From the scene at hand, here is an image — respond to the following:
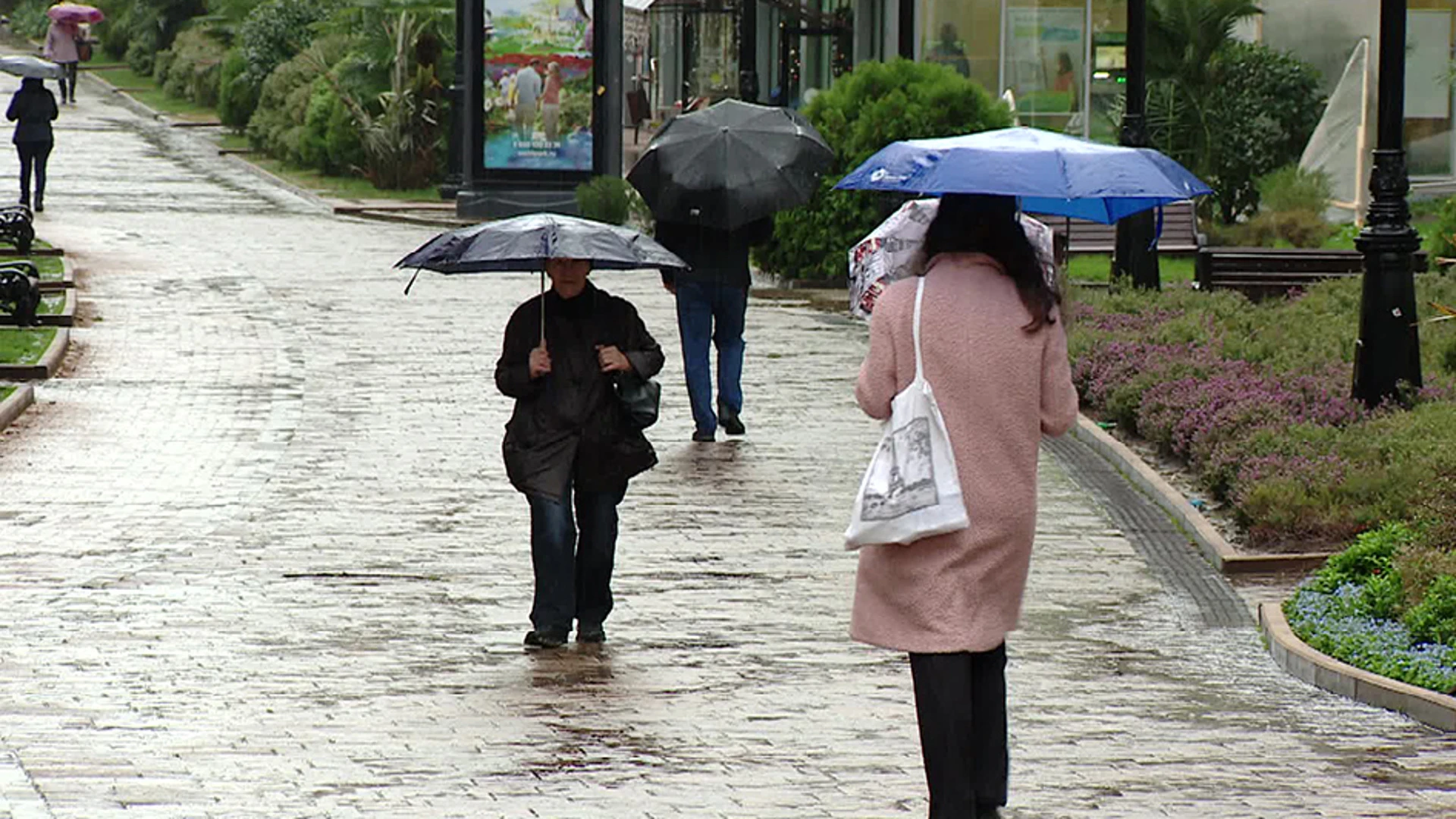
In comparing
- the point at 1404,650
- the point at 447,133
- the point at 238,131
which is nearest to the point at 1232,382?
the point at 1404,650

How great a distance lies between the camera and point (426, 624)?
9672 mm

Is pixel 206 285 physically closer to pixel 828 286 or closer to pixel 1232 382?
pixel 828 286

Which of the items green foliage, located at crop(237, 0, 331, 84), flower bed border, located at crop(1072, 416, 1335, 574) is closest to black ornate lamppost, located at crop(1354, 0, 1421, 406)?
flower bed border, located at crop(1072, 416, 1335, 574)

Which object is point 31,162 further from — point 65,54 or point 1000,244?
point 1000,244

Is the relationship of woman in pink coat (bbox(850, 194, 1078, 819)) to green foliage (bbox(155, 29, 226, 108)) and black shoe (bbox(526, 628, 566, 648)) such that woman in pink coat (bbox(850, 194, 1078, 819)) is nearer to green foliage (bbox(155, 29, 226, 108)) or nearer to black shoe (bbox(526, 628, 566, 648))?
black shoe (bbox(526, 628, 566, 648))

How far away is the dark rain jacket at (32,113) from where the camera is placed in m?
29.0

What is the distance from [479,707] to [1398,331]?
6.62m

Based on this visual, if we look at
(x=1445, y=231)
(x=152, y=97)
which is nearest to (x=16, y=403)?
(x=1445, y=231)

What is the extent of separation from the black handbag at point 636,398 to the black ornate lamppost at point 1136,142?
37.2ft

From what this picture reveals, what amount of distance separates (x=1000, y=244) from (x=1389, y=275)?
7.40m

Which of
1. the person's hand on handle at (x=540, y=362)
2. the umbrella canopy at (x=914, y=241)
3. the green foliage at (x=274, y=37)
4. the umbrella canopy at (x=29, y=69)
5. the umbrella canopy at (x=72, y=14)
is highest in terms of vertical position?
the umbrella canopy at (x=72, y=14)

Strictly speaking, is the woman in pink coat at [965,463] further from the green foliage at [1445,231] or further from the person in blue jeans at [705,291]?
the green foliage at [1445,231]

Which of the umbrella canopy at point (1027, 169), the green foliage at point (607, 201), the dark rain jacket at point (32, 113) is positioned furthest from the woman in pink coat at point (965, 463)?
the dark rain jacket at point (32, 113)

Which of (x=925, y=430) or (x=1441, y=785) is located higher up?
(x=925, y=430)
